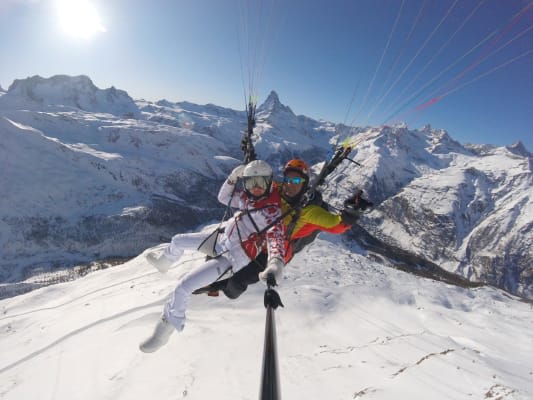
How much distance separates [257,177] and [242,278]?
7.47 feet

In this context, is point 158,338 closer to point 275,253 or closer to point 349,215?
point 275,253

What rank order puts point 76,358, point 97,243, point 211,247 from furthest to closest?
point 97,243 → point 76,358 → point 211,247

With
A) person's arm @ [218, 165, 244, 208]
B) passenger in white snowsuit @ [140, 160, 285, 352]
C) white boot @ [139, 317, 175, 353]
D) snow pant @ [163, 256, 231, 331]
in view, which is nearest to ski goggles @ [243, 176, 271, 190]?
passenger in white snowsuit @ [140, 160, 285, 352]

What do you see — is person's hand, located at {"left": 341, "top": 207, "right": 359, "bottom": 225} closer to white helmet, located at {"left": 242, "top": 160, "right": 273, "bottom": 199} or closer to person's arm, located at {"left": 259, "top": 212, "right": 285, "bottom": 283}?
person's arm, located at {"left": 259, "top": 212, "right": 285, "bottom": 283}

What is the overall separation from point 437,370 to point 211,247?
7015 mm

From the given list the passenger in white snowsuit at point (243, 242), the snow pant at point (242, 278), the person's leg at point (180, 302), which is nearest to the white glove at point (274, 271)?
the passenger in white snowsuit at point (243, 242)

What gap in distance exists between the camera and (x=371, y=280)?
2277 cm

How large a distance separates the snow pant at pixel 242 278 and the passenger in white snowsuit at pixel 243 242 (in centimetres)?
13

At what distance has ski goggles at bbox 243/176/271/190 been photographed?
7.39 meters

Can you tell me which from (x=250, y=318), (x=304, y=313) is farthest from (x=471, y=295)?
(x=250, y=318)

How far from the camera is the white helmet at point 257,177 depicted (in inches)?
288

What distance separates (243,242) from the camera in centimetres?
740

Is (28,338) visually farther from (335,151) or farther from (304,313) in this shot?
(335,151)

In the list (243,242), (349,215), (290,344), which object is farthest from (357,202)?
(290,344)
